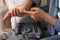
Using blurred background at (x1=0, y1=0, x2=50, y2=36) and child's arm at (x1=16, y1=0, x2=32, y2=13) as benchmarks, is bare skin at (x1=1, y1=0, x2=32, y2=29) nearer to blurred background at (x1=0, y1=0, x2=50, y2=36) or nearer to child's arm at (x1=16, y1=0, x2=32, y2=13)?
child's arm at (x1=16, y1=0, x2=32, y2=13)

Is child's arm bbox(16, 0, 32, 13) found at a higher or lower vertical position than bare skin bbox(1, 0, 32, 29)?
higher

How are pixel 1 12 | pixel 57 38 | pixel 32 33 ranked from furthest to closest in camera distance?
pixel 1 12
pixel 32 33
pixel 57 38

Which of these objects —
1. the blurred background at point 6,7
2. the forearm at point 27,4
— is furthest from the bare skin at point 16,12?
the blurred background at point 6,7

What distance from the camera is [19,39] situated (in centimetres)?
96

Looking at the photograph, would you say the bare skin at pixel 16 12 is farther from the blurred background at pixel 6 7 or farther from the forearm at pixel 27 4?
the blurred background at pixel 6 7

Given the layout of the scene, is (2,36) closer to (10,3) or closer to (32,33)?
(32,33)

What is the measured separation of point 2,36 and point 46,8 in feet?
1.15

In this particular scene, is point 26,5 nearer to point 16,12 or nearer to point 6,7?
point 16,12

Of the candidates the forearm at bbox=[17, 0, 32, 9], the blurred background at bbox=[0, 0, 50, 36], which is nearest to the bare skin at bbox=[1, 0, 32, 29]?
the forearm at bbox=[17, 0, 32, 9]

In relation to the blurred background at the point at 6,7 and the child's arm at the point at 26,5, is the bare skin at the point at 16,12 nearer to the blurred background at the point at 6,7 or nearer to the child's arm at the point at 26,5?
the child's arm at the point at 26,5

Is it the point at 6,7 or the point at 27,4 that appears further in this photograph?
the point at 6,7

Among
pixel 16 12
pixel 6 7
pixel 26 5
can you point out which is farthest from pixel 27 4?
pixel 6 7

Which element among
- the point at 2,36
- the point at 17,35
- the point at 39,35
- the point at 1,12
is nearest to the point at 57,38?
the point at 39,35

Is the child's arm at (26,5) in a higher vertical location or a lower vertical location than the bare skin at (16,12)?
higher
